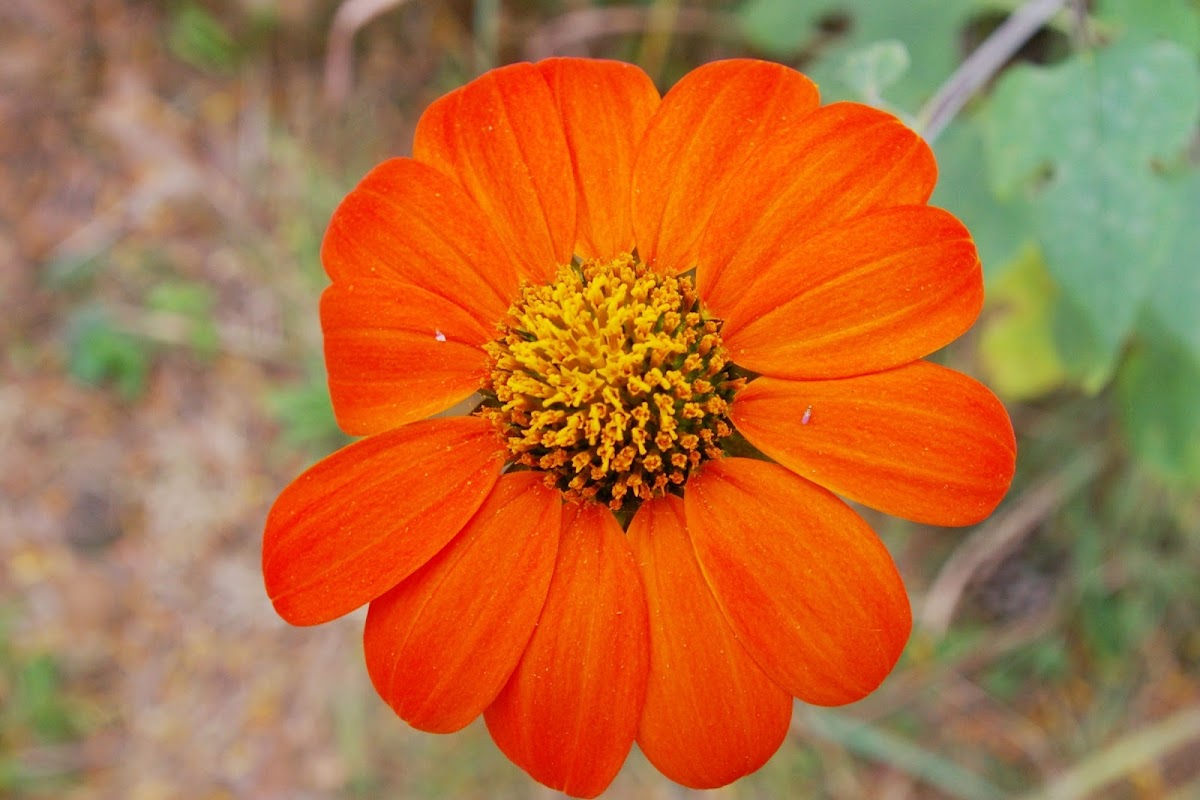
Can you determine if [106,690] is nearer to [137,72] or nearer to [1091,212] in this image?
[137,72]

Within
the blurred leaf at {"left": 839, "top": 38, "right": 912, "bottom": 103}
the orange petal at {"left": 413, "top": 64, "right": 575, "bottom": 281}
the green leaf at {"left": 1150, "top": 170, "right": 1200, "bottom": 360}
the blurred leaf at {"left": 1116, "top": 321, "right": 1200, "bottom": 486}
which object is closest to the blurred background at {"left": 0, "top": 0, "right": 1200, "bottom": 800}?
the blurred leaf at {"left": 1116, "top": 321, "right": 1200, "bottom": 486}

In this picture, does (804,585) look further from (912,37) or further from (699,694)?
(912,37)

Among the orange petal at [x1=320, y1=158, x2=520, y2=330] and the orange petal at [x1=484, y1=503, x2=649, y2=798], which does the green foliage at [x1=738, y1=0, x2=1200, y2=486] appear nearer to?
the orange petal at [x1=320, y1=158, x2=520, y2=330]

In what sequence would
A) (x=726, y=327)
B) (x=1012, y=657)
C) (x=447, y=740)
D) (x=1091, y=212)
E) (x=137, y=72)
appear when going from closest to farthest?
(x=726, y=327)
(x=1091, y=212)
(x=1012, y=657)
(x=447, y=740)
(x=137, y=72)

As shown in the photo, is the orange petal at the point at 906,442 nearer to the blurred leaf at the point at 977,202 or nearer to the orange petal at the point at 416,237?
the orange petal at the point at 416,237

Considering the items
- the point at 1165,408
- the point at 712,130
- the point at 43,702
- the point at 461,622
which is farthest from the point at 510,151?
the point at 43,702

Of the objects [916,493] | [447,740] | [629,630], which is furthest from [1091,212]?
[447,740]

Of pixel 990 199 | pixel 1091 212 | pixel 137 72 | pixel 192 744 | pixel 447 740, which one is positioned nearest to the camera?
pixel 1091 212
